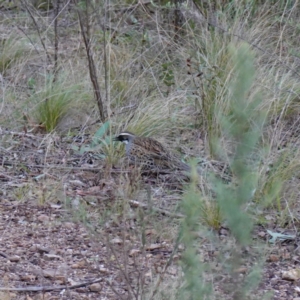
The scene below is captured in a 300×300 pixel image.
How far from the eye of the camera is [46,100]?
6.17m

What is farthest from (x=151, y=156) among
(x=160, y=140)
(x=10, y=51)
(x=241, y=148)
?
(x=241, y=148)

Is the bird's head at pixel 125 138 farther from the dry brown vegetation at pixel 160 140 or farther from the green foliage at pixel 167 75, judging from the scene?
the green foliage at pixel 167 75

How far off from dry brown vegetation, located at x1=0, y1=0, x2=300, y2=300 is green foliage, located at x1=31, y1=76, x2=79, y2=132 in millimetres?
13

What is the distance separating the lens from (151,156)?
523cm

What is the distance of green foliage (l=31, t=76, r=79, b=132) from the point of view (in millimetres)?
6086

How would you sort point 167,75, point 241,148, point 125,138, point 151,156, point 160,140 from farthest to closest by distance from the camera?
point 167,75, point 160,140, point 125,138, point 151,156, point 241,148

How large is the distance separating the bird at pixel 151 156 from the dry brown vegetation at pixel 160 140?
3.2 inches

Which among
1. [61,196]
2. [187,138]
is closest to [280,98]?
[187,138]

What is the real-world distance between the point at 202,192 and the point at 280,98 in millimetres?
1843

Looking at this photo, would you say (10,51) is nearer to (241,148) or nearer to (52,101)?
(52,101)

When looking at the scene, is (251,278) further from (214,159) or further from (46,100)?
(46,100)

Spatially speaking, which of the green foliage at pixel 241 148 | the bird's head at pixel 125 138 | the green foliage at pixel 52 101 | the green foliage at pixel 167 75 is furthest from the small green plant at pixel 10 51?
the green foliage at pixel 241 148

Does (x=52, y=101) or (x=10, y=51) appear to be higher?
(x=52, y=101)

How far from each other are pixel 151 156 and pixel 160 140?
0.56m
